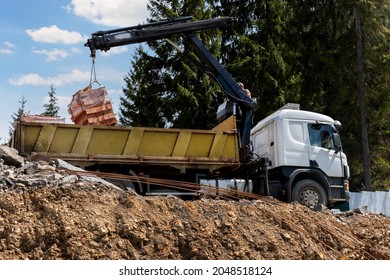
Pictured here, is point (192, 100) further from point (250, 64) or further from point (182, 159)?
point (182, 159)

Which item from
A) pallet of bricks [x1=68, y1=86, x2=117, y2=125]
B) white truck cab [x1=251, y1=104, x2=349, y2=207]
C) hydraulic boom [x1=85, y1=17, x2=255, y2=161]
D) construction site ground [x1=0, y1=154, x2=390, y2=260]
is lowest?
construction site ground [x1=0, y1=154, x2=390, y2=260]

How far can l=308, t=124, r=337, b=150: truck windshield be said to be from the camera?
15.0 meters

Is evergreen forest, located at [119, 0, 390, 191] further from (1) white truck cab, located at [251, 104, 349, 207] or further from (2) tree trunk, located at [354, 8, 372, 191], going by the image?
(1) white truck cab, located at [251, 104, 349, 207]

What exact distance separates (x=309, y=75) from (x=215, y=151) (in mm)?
15098

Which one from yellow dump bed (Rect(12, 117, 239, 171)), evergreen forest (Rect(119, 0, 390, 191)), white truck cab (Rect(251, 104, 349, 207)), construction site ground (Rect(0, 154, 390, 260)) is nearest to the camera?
construction site ground (Rect(0, 154, 390, 260))

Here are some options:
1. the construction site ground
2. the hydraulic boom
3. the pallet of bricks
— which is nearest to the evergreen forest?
the hydraulic boom

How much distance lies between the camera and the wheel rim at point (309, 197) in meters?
14.1

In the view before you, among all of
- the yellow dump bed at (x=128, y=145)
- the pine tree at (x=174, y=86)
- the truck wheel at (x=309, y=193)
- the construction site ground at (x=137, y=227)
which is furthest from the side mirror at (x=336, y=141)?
the pine tree at (x=174, y=86)

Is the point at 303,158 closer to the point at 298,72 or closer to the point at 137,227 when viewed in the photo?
the point at 137,227

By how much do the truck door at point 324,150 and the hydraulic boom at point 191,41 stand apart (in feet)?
5.85

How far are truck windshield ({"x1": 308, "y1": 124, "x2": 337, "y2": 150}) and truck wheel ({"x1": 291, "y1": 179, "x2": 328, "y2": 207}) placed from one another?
1217mm

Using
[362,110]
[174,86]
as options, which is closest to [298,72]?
[362,110]

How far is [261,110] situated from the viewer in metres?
27.1

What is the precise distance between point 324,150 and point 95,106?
20.8 feet
